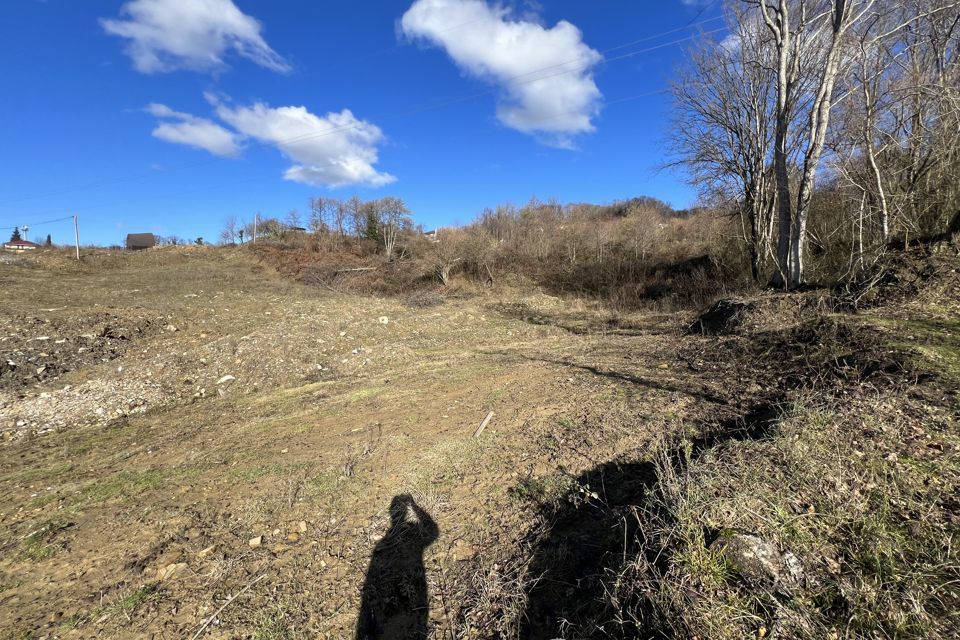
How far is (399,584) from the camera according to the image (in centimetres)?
256

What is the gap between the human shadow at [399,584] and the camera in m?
2.28

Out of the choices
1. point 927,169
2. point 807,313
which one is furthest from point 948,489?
point 927,169

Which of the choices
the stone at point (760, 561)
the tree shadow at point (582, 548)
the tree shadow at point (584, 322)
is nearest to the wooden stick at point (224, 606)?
the tree shadow at point (582, 548)

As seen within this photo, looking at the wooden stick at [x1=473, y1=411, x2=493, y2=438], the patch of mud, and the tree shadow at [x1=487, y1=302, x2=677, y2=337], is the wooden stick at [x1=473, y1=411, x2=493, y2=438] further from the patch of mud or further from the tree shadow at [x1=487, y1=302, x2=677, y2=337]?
the patch of mud

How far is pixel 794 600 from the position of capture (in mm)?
1771

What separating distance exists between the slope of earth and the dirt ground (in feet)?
0.07

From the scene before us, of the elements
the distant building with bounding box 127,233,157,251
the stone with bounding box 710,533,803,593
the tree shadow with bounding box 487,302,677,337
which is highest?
the distant building with bounding box 127,233,157,251

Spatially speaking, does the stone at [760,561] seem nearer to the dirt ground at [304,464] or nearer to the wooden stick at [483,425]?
the dirt ground at [304,464]

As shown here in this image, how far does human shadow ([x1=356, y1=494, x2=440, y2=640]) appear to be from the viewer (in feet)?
7.48

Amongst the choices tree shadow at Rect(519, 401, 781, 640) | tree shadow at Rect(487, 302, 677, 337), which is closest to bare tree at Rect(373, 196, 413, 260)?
tree shadow at Rect(487, 302, 677, 337)

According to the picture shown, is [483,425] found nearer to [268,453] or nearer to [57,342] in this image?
[268,453]

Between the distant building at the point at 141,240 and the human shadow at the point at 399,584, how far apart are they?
59.1 metres

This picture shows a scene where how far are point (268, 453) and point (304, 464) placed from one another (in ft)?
2.14

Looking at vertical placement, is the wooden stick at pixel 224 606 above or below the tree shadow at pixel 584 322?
below
